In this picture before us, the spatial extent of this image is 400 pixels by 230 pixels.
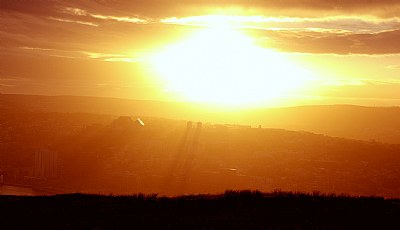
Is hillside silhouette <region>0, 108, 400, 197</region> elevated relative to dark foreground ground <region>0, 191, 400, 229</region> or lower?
elevated

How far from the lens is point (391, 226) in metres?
19.7

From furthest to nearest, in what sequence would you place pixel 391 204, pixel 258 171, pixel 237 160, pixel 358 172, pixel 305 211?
pixel 237 160, pixel 258 171, pixel 358 172, pixel 391 204, pixel 305 211

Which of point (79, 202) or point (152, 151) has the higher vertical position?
point (152, 151)

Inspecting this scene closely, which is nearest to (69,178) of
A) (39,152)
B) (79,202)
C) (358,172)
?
(39,152)

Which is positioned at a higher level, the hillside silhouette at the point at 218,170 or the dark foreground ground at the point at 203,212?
the hillside silhouette at the point at 218,170

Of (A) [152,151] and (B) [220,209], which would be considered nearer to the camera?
(B) [220,209]

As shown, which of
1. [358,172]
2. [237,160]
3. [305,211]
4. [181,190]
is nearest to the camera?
[305,211]

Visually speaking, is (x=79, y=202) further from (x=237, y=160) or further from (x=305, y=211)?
(x=237, y=160)

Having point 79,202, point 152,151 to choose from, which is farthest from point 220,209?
point 152,151

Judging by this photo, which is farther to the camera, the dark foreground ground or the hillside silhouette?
the hillside silhouette

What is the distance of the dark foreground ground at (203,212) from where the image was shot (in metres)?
19.9

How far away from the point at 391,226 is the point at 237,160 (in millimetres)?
163525

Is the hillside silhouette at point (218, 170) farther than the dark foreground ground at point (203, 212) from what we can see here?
Yes

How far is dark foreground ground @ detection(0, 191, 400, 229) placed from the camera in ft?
65.3
